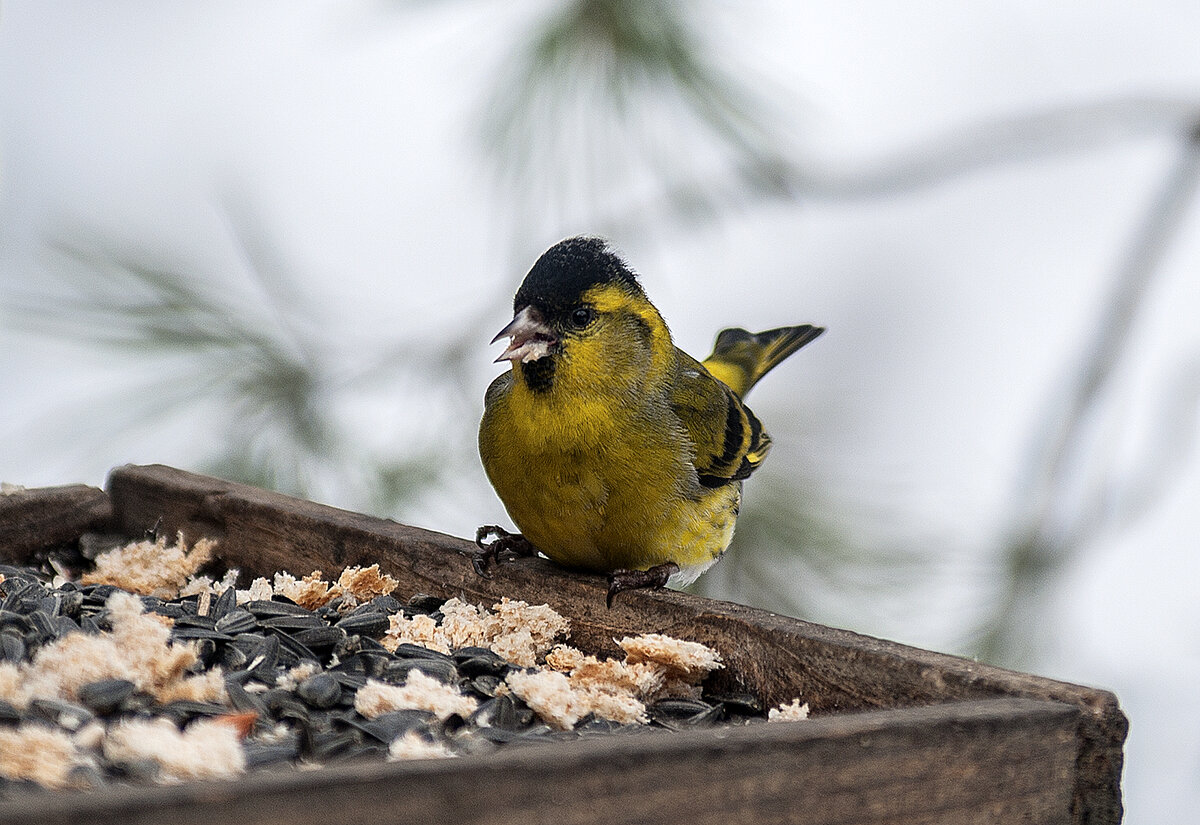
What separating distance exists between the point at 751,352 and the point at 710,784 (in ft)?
6.83

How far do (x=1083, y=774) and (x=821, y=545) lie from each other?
1.54m

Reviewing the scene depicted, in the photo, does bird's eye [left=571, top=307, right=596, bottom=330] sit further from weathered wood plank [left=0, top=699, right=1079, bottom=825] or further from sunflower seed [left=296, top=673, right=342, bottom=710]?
weathered wood plank [left=0, top=699, right=1079, bottom=825]

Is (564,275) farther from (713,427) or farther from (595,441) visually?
(713,427)

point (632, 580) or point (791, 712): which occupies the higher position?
point (632, 580)

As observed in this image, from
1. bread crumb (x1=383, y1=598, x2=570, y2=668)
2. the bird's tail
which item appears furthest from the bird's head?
the bird's tail

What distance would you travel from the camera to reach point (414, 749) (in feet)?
4.12

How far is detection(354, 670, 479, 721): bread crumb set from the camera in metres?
1.44

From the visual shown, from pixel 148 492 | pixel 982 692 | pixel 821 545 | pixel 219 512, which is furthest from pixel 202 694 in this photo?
pixel 821 545

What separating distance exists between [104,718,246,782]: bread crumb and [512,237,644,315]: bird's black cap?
3.52 feet

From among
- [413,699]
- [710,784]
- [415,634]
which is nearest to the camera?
[710,784]

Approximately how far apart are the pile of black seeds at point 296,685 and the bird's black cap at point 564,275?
1.77 ft

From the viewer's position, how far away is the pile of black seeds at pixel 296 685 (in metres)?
1.30

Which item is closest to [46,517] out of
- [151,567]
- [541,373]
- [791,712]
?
[151,567]

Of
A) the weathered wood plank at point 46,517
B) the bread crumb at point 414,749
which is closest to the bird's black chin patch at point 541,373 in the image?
the bread crumb at point 414,749
